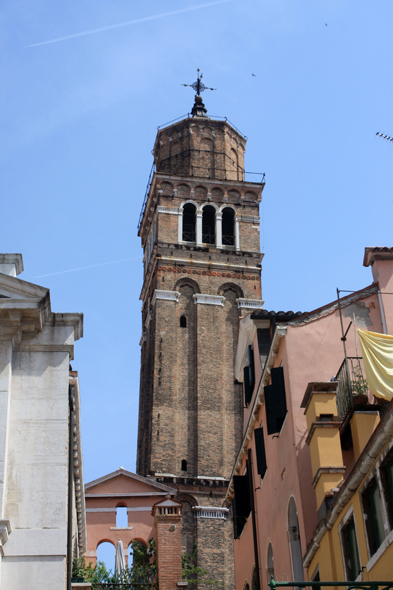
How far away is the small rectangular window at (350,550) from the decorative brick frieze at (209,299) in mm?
38457

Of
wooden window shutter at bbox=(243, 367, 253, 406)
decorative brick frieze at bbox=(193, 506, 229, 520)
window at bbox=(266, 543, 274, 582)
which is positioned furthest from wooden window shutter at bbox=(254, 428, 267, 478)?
decorative brick frieze at bbox=(193, 506, 229, 520)

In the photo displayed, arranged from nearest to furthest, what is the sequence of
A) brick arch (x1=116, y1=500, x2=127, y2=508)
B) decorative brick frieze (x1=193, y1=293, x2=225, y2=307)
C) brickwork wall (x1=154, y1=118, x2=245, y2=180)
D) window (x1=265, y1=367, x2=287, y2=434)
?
window (x1=265, y1=367, x2=287, y2=434)
brick arch (x1=116, y1=500, x2=127, y2=508)
decorative brick frieze (x1=193, y1=293, x2=225, y2=307)
brickwork wall (x1=154, y1=118, x2=245, y2=180)

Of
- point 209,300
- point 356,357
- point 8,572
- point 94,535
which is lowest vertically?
point 8,572

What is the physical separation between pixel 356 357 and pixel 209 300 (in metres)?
34.7

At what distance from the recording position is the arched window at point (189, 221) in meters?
55.9

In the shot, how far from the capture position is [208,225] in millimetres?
57188

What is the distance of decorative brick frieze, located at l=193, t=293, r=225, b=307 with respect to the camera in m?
52.2

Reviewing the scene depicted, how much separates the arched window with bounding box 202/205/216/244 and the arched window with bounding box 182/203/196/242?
0.75 metres

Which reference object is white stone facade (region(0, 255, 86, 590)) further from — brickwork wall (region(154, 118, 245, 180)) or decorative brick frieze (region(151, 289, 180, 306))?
brickwork wall (region(154, 118, 245, 180))

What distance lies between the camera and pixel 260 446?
69.1 ft

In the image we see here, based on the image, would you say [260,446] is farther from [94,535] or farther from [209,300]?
[209,300]

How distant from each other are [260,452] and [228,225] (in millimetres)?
37055

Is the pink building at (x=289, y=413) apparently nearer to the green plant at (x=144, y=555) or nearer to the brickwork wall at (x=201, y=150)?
the green plant at (x=144, y=555)

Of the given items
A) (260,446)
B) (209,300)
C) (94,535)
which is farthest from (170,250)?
(260,446)
